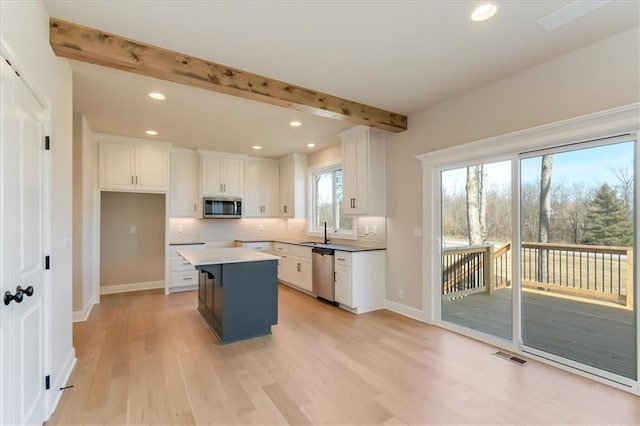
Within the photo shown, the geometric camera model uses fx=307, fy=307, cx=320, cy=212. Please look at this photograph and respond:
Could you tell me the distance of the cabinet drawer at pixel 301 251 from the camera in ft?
17.7

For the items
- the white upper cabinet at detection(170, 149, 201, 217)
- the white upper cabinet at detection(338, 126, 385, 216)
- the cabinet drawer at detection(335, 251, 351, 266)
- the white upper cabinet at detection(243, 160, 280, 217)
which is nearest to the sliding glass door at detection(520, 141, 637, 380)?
the white upper cabinet at detection(338, 126, 385, 216)

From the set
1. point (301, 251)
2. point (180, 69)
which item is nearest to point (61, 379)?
point (180, 69)

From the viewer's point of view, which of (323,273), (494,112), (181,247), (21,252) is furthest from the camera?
(181,247)

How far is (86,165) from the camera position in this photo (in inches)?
171

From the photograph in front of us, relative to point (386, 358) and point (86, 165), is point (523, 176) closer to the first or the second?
point (386, 358)

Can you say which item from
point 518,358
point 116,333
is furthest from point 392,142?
point 116,333

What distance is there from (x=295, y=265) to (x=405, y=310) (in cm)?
225

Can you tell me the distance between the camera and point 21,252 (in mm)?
1703

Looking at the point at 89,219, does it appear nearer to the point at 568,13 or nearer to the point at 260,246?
the point at 260,246

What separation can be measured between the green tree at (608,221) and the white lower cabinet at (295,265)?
375 centimetres

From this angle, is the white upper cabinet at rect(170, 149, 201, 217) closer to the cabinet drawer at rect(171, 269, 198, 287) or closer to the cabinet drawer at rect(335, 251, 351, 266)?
the cabinet drawer at rect(171, 269, 198, 287)

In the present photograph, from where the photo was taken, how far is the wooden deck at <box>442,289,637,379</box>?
2.69 meters

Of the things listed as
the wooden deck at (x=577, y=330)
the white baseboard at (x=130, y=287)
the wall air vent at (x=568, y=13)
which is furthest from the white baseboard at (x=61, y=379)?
the wall air vent at (x=568, y=13)

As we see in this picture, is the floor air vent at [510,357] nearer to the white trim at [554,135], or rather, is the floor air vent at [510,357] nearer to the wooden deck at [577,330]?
the wooden deck at [577,330]
